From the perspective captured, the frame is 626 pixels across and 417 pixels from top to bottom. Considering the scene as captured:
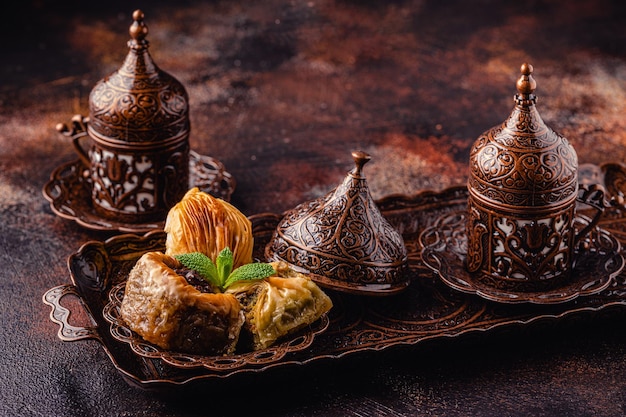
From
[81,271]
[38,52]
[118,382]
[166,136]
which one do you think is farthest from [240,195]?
[38,52]

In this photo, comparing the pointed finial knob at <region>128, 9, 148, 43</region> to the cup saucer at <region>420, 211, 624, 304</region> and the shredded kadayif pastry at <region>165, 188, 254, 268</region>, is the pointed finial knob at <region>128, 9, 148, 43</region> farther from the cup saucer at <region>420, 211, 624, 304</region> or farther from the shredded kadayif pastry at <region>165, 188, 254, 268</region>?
the cup saucer at <region>420, 211, 624, 304</region>

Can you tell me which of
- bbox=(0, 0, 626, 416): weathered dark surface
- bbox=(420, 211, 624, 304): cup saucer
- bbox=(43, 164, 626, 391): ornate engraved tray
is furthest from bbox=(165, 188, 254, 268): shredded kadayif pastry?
bbox=(420, 211, 624, 304): cup saucer

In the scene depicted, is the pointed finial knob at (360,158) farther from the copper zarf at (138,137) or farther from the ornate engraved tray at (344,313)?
the copper zarf at (138,137)

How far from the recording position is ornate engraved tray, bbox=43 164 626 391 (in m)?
1.76

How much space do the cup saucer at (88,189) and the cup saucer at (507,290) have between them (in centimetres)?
60

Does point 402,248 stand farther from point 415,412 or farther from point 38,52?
point 38,52

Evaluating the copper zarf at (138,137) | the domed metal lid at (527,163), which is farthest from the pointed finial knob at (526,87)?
the copper zarf at (138,137)

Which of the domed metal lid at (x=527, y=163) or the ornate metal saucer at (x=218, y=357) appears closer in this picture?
the ornate metal saucer at (x=218, y=357)

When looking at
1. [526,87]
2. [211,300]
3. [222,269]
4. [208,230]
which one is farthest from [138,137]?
[526,87]

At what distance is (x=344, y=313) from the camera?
1.94 m

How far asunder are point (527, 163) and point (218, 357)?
716mm

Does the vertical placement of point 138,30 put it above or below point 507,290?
above

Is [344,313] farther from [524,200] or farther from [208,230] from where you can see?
[524,200]

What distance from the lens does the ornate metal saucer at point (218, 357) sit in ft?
5.57
